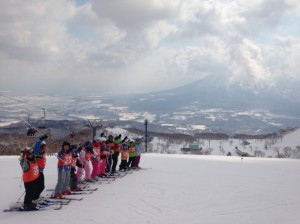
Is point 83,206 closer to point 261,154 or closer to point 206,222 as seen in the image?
point 206,222

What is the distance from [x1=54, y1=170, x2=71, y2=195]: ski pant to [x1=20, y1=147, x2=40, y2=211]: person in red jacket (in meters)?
1.26

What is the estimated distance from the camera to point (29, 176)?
323 inches

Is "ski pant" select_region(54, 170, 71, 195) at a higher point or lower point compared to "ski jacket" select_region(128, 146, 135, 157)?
lower

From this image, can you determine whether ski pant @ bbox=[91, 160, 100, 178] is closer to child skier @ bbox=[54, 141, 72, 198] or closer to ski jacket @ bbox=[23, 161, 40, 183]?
child skier @ bbox=[54, 141, 72, 198]

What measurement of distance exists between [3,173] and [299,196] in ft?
39.4

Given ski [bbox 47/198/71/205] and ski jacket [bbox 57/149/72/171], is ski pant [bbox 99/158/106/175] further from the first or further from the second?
ski [bbox 47/198/71/205]

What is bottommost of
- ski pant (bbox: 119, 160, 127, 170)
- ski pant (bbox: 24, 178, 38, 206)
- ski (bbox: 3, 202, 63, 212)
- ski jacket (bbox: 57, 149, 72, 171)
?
ski (bbox: 3, 202, 63, 212)

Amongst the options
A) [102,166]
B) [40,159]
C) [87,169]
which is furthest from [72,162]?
[102,166]

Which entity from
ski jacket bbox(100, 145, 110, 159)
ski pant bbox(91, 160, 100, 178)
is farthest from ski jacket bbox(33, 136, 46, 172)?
ski jacket bbox(100, 145, 110, 159)

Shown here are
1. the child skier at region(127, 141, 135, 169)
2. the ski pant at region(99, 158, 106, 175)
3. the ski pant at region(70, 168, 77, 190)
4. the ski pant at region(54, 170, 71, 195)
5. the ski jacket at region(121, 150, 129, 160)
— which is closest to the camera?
the ski pant at region(54, 170, 71, 195)

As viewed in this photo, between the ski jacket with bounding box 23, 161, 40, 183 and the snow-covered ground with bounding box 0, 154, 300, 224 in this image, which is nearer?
the snow-covered ground with bounding box 0, 154, 300, 224

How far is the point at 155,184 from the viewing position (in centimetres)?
1204

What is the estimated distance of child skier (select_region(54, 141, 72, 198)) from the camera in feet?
31.5

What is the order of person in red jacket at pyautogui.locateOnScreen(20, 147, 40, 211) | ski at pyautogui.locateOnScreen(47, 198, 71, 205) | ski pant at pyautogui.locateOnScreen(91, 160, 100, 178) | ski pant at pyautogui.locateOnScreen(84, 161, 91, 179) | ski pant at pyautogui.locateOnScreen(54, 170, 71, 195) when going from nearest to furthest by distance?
1. person in red jacket at pyautogui.locateOnScreen(20, 147, 40, 211)
2. ski at pyautogui.locateOnScreen(47, 198, 71, 205)
3. ski pant at pyautogui.locateOnScreen(54, 170, 71, 195)
4. ski pant at pyautogui.locateOnScreen(84, 161, 91, 179)
5. ski pant at pyautogui.locateOnScreen(91, 160, 100, 178)
